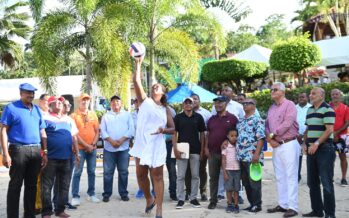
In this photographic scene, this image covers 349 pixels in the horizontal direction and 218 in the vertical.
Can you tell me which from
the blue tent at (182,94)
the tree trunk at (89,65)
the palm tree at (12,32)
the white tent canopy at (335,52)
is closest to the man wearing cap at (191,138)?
the tree trunk at (89,65)

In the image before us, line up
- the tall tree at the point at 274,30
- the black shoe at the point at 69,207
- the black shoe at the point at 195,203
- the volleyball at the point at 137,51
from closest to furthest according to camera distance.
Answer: the volleyball at the point at 137,51
the black shoe at the point at 195,203
the black shoe at the point at 69,207
the tall tree at the point at 274,30

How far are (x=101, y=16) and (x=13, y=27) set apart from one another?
2112 cm

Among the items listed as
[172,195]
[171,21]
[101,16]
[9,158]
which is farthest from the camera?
[171,21]

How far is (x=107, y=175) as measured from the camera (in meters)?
7.98

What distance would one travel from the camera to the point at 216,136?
7.21 metres

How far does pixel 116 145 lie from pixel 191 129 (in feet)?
4.57

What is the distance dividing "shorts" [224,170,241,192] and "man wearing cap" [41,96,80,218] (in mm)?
2395

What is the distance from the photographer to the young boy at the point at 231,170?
696cm

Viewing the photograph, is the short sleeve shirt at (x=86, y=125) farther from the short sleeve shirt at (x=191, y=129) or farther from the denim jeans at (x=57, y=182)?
the short sleeve shirt at (x=191, y=129)

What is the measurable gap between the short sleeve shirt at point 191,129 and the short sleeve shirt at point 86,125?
4.79 ft

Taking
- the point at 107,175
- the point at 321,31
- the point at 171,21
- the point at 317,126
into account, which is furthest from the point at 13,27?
the point at 317,126

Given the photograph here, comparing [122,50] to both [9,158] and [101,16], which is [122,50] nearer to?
[101,16]

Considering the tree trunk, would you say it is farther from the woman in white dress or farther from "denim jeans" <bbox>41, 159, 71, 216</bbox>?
→ the woman in white dress

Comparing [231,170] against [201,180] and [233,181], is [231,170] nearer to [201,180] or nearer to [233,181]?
[233,181]
